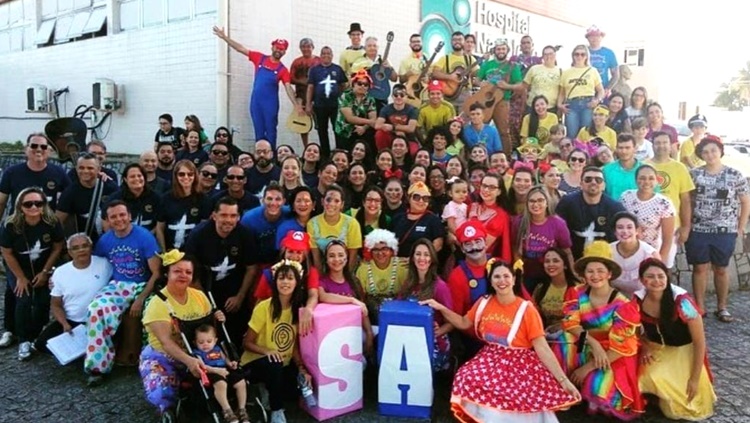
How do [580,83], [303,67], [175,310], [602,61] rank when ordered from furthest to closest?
[303,67] → [602,61] → [580,83] → [175,310]

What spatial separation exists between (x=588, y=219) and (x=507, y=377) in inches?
74.3

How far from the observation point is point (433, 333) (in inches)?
172

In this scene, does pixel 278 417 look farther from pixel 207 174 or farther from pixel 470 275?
pixel 207 174

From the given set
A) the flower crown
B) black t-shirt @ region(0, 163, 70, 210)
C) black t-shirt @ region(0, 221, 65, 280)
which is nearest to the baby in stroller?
the flower crown

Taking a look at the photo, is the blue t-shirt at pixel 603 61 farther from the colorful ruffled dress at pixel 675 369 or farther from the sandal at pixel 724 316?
the colorful ruffled dress at pixel 675 369

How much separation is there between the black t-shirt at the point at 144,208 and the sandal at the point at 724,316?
19.2 feet

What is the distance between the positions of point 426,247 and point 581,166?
231 cm

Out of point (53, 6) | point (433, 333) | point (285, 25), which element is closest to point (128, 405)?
point (433, 333)

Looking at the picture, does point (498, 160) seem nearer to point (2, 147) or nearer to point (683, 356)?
point (683, 356)

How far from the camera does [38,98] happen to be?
13.5 metres

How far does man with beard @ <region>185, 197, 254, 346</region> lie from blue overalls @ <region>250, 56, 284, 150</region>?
4416mm

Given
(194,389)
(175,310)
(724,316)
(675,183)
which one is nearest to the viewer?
(194,389)

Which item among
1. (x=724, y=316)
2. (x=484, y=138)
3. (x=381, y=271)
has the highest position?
(x=484, y=138)

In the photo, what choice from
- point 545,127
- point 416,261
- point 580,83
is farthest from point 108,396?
point 580,83
